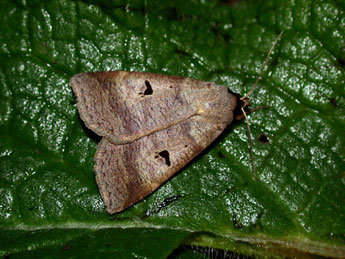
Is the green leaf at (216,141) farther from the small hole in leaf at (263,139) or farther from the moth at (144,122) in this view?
the moth at (144,122)

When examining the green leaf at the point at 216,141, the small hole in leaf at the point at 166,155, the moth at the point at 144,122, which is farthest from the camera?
the small hole in leaf at the point at 166,155

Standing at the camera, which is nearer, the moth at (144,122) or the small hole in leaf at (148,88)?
the moth at (144,122)

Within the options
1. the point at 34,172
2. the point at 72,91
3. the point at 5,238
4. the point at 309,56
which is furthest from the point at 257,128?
the point at 5,238

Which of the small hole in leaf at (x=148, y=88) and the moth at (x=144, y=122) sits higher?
the small hole in leaf at (x=148, y=88)

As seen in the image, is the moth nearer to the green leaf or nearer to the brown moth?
the brown moth

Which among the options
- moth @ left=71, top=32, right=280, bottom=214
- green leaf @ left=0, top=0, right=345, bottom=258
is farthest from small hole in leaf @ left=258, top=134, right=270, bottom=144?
moth @ left=71, top=32, right=280, bottom=214

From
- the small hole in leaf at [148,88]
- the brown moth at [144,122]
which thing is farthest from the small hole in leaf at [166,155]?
the small hole in leaf at [148,88]
